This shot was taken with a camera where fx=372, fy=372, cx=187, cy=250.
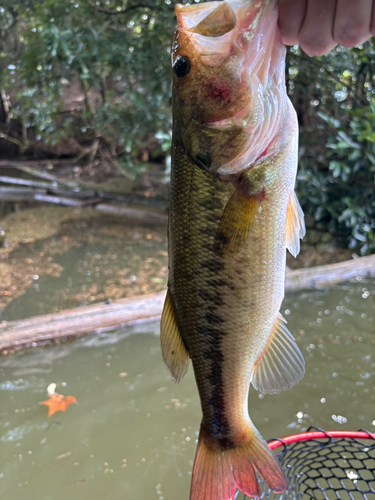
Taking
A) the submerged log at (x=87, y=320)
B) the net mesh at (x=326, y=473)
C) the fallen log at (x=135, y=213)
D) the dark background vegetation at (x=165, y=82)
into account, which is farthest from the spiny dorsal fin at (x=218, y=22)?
the fallen log at (x=135, y=213)

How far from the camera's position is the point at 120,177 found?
1015 centimetres

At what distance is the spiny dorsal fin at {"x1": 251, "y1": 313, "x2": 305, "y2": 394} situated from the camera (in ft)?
3.83

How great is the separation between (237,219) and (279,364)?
51 cm

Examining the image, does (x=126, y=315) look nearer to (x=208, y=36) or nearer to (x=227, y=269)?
(x=227, y=269)

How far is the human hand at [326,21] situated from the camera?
0.89 meters

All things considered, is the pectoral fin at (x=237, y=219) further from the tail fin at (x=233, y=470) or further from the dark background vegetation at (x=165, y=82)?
the dark background vegetation at (x=165, y=82)

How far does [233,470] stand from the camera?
1.19 metres

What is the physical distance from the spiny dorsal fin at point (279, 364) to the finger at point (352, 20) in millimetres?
799

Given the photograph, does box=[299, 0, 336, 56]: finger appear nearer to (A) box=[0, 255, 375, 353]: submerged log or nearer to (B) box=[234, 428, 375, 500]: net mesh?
(B) box=[234, 428, 375, 500]: net mesh

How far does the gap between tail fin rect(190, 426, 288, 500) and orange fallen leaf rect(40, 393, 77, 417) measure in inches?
72.0

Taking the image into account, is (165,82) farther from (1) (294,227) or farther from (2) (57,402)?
(1) (294,227)

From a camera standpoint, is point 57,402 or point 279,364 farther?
point 57,402

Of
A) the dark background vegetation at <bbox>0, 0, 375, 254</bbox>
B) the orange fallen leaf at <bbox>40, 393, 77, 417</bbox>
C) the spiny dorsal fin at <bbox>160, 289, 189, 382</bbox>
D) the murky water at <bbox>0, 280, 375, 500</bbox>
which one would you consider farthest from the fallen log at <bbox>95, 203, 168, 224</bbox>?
the spiny dorsal fin at <bbox>160, 289, 189, 382</bbox>

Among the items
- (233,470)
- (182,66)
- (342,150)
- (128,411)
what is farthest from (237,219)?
(342,150)
